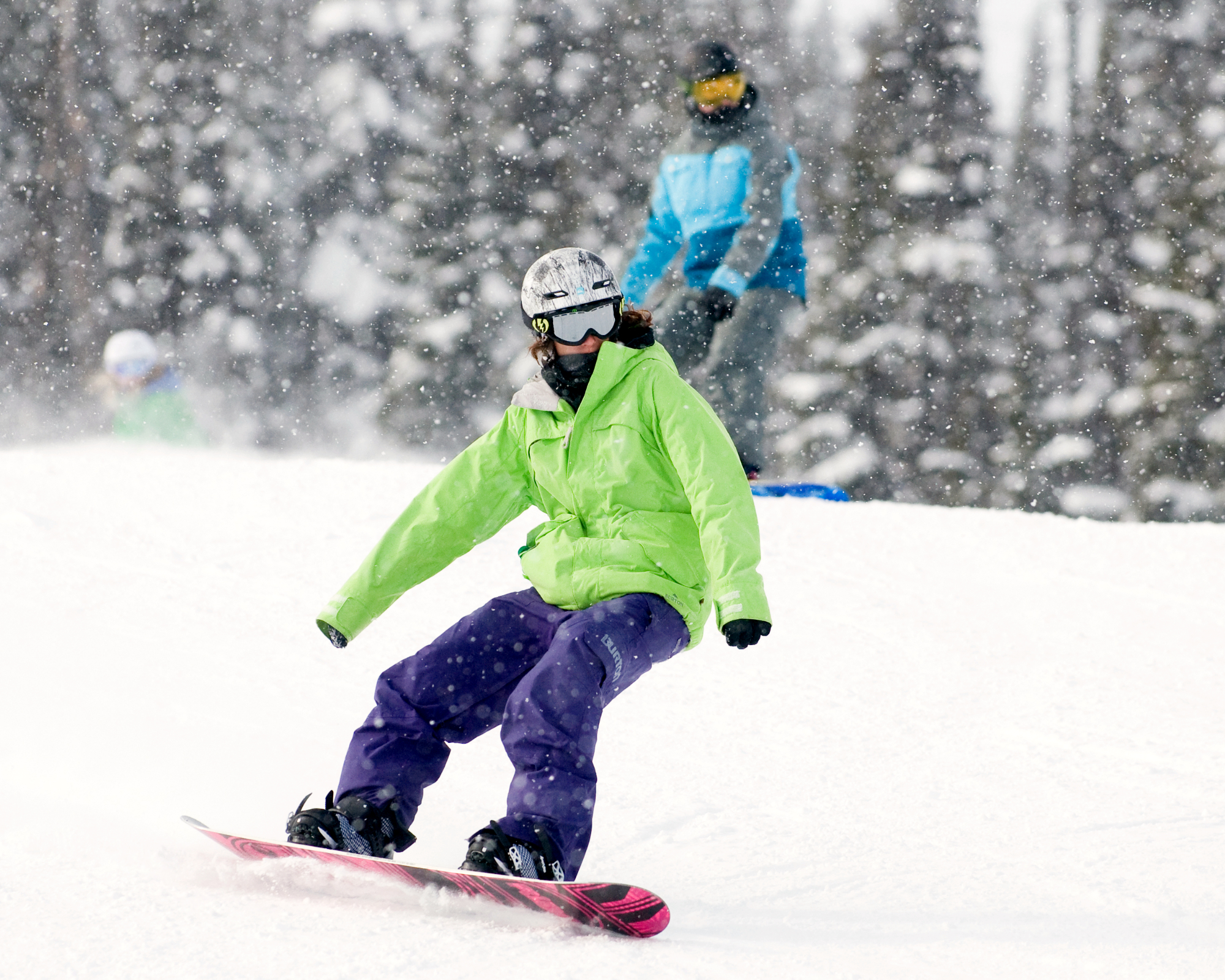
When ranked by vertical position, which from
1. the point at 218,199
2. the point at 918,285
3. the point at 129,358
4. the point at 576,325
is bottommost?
the point at 576,325

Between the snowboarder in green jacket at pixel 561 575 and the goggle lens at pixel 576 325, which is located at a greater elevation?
the goggle lens at pixel 576 325

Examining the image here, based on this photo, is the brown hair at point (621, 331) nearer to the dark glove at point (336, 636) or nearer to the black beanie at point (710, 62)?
the dark glove at point (336, 636)

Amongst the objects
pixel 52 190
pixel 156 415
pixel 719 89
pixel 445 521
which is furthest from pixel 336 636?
pixel 52 190

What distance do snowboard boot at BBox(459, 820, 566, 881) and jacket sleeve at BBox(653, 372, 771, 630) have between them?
2.13 feet

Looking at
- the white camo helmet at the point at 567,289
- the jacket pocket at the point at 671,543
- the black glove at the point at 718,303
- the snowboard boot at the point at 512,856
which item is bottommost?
the snowboard boot at the point at 512,856

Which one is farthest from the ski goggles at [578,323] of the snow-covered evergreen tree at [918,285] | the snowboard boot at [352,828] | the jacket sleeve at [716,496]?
the snow-covered evergreen tree at [918,285]

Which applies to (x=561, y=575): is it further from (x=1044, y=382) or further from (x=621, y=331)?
(x=1044, y=382)

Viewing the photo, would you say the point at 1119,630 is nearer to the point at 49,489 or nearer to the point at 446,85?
the point at 49,489

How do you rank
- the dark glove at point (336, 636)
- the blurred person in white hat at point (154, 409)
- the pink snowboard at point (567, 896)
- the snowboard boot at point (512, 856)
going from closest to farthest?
the pink snowboard at point (567, 896) < the snowboard boot at point (512, 856) < the dark glove at point (336, 636) < the blurred person in white hat at point (154, 409)

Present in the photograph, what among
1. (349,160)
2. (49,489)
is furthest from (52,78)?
(49,489)

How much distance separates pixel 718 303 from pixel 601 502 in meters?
3.92

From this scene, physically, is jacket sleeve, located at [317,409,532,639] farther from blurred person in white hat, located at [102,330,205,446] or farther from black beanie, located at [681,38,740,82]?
blurred person in white hat, located at [102,330,205,446]

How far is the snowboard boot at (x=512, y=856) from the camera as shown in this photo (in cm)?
283

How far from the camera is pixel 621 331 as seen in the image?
358 cm
